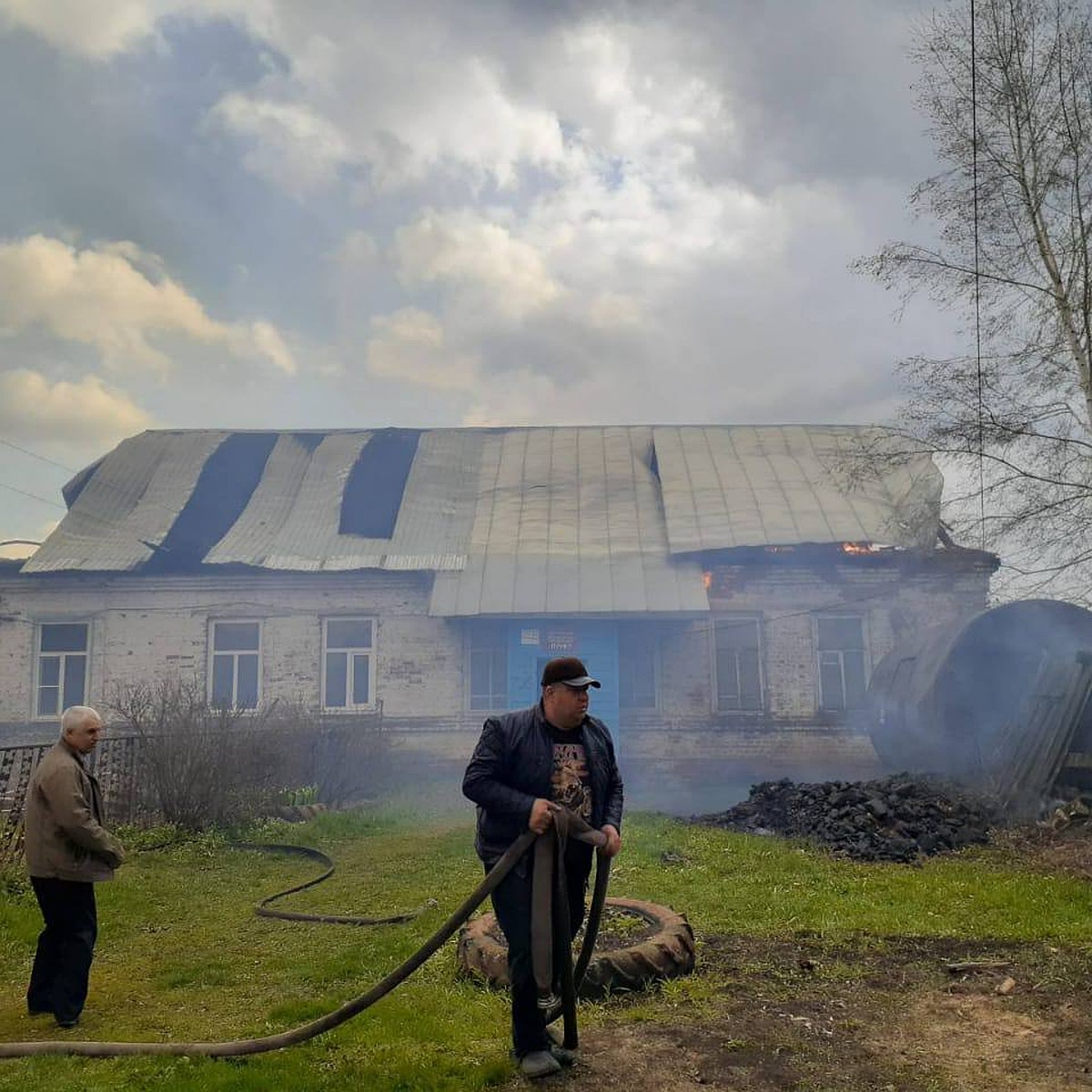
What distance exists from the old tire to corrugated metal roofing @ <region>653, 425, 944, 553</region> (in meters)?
12.3

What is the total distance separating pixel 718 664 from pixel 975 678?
5808 mm

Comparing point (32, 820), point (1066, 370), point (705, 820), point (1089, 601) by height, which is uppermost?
point (1066, 370)

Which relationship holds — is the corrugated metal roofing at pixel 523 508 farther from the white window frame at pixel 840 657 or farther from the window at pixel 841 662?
the window at pixel 841 662

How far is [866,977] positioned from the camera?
17.7ft

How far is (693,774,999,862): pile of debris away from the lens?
9.90m

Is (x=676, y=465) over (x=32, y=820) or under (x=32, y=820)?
over

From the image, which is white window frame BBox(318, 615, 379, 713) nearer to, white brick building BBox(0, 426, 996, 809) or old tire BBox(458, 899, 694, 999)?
white brick building BBox(0, 426, 996, 809)

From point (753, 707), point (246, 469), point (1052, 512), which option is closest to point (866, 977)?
point (1052, 512)

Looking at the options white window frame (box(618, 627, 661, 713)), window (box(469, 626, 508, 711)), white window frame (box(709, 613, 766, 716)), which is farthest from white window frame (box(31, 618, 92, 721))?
white window frame (box(709, 613, 766, 716))

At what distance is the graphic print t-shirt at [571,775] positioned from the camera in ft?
13.4

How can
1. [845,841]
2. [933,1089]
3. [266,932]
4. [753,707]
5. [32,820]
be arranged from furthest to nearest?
[753,707], [845,841], [266,932], [32,820], [933,1089]

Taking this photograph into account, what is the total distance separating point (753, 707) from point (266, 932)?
13.9m

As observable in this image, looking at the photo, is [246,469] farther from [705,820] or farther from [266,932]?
[266,932]

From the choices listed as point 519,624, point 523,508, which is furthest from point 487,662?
point 523,508
